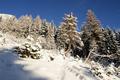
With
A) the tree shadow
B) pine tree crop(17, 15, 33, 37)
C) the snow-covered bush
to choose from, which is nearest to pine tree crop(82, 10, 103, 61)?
pine tree crop(17, 15, 33, 37)

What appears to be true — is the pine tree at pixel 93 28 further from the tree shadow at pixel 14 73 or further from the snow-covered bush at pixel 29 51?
the tree shadow at pixel 14 73

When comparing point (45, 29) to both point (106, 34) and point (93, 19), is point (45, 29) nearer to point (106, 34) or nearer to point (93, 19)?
point (106, 34)

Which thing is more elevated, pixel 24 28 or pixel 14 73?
pixel 24 28

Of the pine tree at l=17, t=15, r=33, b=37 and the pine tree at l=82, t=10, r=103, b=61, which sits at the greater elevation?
the pine tree at l=17, t=15, r=33, b=37

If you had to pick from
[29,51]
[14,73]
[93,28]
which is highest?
[93,28]

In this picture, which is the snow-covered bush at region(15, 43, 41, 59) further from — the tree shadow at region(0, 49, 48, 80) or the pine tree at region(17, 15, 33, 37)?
the pine tree at region(17, 15, 33, 37)

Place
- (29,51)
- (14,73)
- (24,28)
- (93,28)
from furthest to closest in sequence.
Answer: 1. (24,28)
2. (93,28)
3. (29,51)
4. (14,73)

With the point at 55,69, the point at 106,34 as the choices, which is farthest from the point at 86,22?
the point at 55,69

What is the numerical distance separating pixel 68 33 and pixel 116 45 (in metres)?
20.1

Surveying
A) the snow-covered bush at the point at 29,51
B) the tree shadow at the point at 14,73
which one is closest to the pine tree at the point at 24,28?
the snow-covered bush at the point at 29,51

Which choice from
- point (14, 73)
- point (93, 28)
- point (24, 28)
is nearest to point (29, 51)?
point (14, 73)

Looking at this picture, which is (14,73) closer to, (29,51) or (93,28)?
(29,51)

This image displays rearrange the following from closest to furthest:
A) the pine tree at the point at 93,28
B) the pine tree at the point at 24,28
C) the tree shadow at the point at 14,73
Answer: the tree shadow at the point at 14,73 → the pine tree at the point at 93,28 → the pine tree at the point at 24,28

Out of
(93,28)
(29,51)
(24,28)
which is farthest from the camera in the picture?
(24,28)
